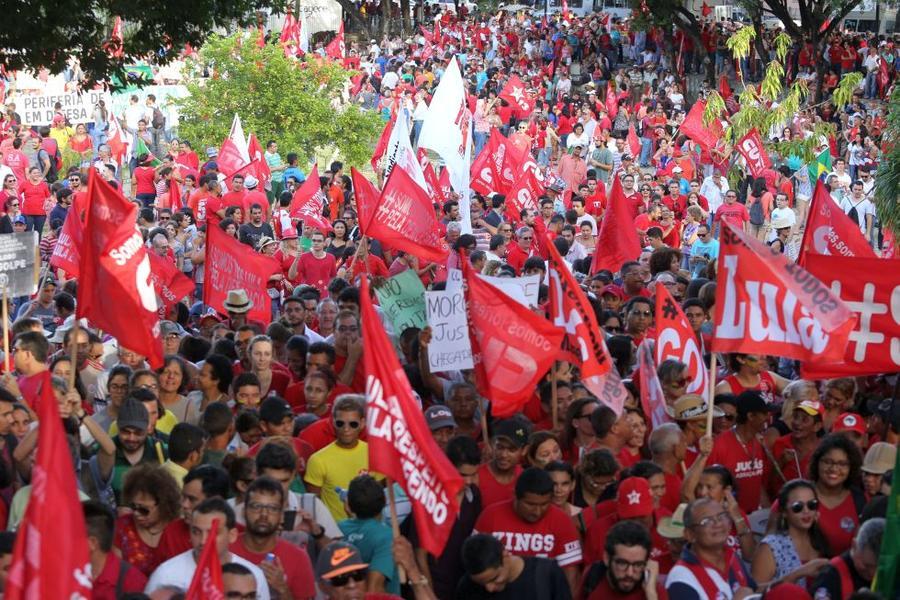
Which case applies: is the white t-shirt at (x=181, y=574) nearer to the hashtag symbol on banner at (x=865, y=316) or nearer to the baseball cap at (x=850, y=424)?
the baseball cap at (x=850, y=424)

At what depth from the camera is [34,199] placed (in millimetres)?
19609

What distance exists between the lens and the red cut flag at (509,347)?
8969 mm

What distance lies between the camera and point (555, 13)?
48.6 m

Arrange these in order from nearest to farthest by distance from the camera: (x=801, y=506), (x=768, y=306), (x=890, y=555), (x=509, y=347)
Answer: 1. (x=890, y=555)
2. (x=801, y=506)
3. (x=768, y=306)
4. (x=509, y=347)

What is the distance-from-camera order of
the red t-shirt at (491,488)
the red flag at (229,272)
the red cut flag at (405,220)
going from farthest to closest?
the red cut flag at (405,220), the red flag at (229,272), the red t-shirt at (491,488)

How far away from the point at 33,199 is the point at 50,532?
597 inches

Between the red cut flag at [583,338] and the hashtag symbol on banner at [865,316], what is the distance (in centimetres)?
140

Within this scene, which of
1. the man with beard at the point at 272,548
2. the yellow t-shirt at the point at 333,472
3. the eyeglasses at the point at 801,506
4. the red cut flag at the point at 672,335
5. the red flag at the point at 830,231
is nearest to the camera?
the man with beard at the point at 272,548

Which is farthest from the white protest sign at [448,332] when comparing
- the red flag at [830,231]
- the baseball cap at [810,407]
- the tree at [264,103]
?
the tree at [264,103]

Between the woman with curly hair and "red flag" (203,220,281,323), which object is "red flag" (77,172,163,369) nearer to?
the woman with curly hair

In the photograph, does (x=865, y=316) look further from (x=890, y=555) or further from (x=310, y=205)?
(x=310, y=205)

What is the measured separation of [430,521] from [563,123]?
1030 inches

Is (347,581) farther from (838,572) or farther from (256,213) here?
(256,213)

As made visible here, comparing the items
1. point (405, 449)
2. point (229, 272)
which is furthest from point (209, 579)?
point (229, 272)
